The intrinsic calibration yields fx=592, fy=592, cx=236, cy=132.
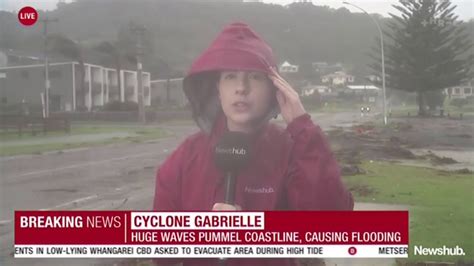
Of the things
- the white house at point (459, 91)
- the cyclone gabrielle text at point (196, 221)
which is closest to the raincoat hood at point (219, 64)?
the cyclone gabrielle text at point (196, 221)

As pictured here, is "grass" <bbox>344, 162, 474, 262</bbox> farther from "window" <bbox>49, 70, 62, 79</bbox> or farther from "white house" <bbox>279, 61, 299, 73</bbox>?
"window" <bbox>49, 70, 62, 79</bbox>

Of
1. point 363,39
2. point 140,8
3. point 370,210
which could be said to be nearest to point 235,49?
point 140,8

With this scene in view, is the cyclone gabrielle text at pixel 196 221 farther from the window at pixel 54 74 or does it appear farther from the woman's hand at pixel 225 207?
the window at pixel 54 74

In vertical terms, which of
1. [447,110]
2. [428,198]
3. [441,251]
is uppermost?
[447,110]

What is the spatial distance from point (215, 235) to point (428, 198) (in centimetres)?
127

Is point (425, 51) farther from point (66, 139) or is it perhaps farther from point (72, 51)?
point (66, 139)

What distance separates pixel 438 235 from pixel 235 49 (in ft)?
5.19

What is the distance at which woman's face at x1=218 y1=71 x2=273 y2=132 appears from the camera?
3.23 m

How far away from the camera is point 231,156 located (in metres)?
3.23

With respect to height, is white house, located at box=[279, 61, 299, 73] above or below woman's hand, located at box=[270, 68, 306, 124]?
above

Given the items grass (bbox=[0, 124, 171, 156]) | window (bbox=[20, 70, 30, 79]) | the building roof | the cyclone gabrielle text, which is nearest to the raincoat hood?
grass (bbox=[0, 124, 171, 156])

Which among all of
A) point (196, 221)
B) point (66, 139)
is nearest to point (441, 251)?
point (196, 221)

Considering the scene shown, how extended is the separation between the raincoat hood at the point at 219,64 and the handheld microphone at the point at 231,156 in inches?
5.5

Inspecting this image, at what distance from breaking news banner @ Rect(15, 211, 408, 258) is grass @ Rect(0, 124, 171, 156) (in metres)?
0.43
